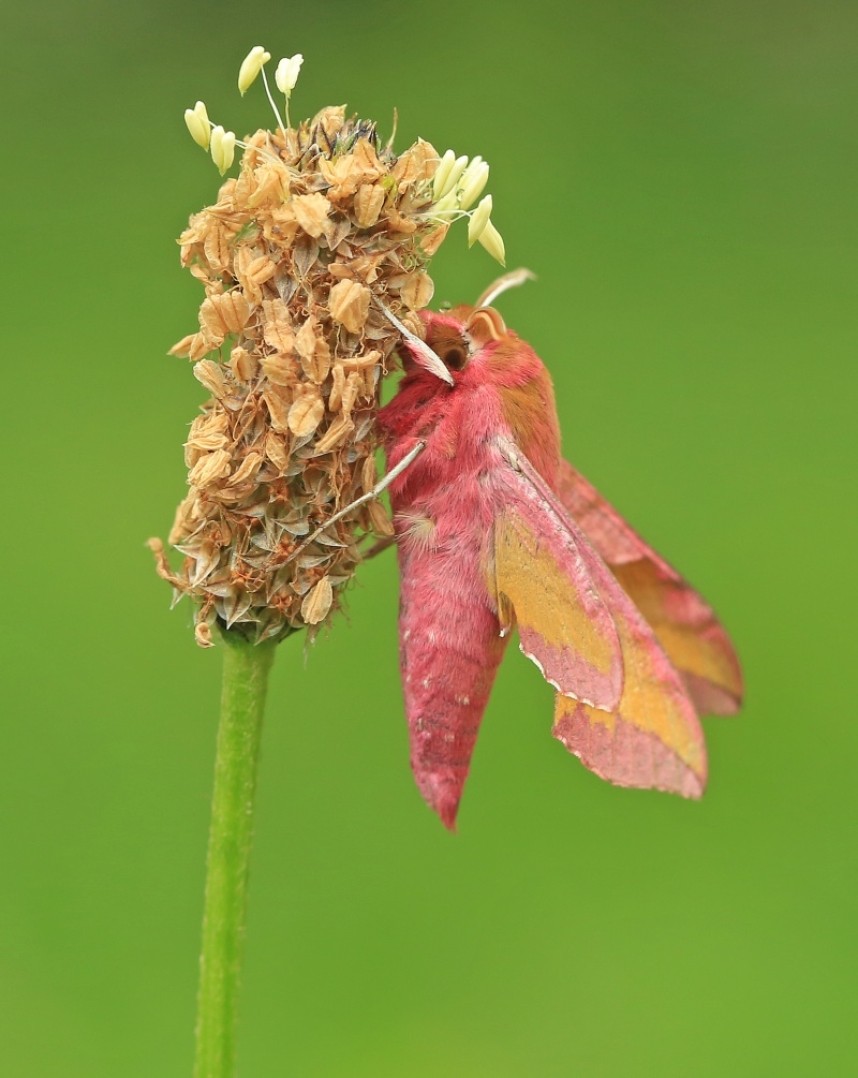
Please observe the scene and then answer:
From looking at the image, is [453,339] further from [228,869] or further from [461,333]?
[228,869]

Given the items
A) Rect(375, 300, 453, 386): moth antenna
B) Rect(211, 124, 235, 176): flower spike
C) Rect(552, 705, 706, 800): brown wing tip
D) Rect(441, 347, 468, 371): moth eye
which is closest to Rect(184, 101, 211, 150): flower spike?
Rect(211, 124, 235, 176): flower spike

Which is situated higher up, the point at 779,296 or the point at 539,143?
the point at 539,143

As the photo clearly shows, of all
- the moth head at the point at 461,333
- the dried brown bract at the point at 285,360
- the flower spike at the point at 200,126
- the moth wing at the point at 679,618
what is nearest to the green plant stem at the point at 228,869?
the dried brown bract at the point at 285,360

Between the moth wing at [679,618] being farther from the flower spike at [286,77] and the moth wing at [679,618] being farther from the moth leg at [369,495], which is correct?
the flower spike at [286,77]

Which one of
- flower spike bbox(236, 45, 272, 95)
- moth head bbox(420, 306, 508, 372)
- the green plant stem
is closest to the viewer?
the green plant stem

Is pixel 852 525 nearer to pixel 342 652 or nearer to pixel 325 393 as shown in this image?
pixel 342 652

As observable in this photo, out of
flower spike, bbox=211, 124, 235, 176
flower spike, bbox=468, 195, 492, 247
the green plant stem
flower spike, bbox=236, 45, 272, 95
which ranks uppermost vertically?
flower spike, bbox=236, 45, 272, 95

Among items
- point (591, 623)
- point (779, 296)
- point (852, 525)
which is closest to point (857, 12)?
point (779, 296)

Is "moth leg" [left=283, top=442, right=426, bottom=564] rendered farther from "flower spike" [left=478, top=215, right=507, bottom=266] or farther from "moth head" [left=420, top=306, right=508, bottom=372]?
"flower spike" [left=478, top=215, right=507, bottom=266]
